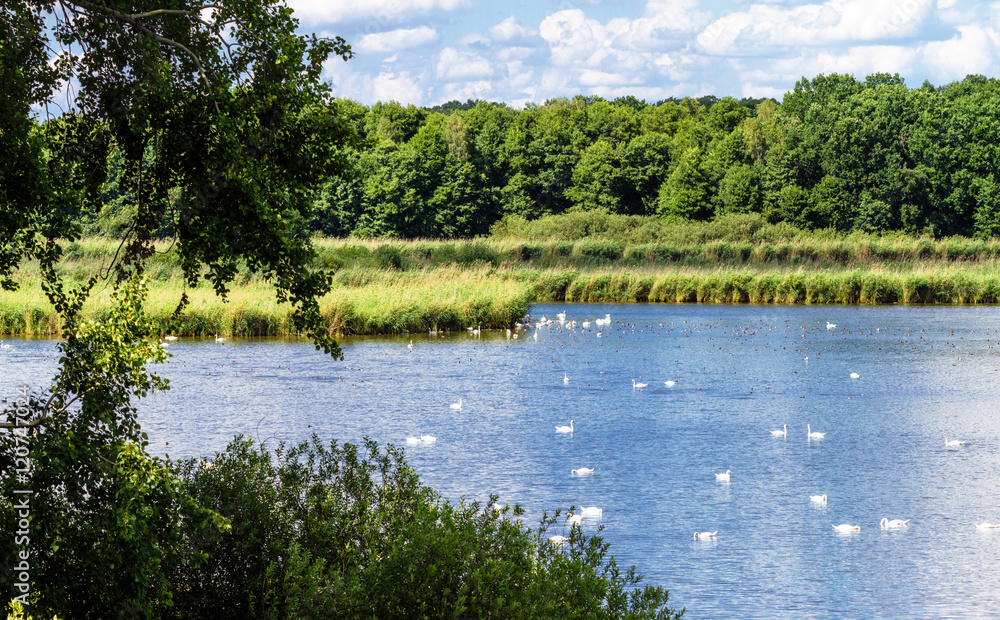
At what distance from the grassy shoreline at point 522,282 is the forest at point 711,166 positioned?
20.1m

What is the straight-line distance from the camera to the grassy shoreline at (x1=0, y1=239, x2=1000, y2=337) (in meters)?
28.2

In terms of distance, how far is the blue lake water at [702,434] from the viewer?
9148 millimetres

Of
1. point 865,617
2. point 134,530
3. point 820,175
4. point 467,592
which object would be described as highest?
point 820,175

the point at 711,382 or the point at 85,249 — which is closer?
the point at 711,382

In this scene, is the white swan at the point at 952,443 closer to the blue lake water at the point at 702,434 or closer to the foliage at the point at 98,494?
the blue lake water at the point at 702,434

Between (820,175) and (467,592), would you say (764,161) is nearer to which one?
(820,175)

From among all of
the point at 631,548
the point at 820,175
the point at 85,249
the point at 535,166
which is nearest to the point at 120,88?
the point at 631,548

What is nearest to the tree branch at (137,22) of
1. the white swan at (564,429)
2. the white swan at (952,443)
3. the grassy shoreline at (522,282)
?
the white swan at (564,429)

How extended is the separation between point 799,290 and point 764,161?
127 ft

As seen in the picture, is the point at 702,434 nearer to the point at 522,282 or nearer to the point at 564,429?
the point at 564,429

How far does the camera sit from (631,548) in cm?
952

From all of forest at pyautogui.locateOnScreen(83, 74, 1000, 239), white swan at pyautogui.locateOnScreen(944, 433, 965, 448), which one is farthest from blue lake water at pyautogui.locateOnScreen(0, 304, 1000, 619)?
forest at pyautogui.locateOnScreen(83, 74, 1000, 239)

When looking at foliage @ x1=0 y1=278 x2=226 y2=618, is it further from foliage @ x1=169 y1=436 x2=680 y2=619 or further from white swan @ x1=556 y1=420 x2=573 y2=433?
white swan @ x1=556 y1=420 x2=573 y2=433

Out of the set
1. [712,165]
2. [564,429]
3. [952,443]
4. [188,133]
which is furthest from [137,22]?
[712,165]
